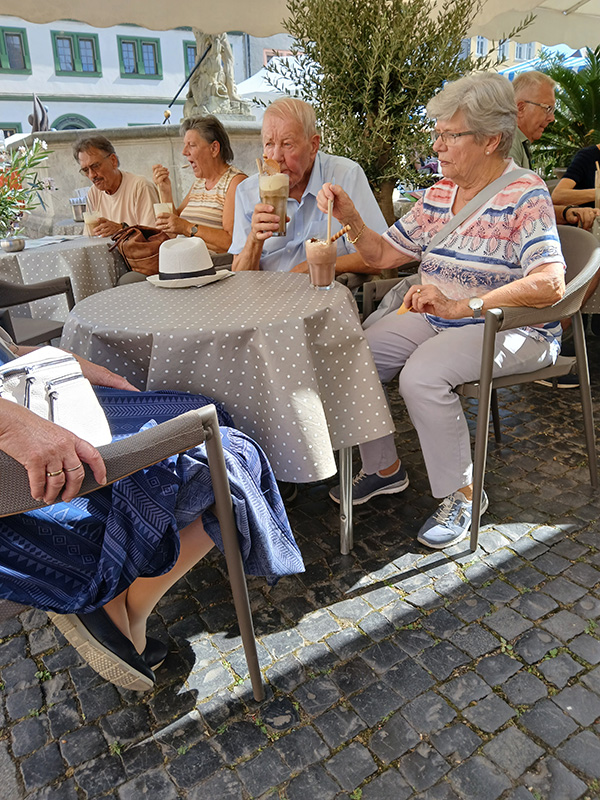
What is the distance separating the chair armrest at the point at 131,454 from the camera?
3.26 ft

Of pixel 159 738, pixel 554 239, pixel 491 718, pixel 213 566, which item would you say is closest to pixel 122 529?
pixel 159 738

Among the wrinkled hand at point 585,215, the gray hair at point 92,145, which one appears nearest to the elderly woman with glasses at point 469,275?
the wrinkled hand at point 585,215

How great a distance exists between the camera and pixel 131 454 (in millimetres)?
1094

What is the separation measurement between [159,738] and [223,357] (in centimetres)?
101

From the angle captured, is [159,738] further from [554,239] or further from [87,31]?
[87,31]

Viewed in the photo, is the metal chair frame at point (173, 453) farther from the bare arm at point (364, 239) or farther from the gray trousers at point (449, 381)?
the bare arm at point (364, 239)

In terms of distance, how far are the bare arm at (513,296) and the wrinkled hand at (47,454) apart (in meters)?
1.31

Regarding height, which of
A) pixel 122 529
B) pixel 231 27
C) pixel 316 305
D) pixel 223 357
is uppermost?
pixel 231 27

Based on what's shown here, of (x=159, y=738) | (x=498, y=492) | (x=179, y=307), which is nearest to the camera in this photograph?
(x=159, y=738)

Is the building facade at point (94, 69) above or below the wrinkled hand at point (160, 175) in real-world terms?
above

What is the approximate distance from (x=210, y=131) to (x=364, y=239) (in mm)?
1887

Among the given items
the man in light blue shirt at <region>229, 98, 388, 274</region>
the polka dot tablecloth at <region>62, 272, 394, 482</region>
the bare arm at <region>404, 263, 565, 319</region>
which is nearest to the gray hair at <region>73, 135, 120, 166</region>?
the man in light blue shirt at <region>229, 98, 388, 274</region>

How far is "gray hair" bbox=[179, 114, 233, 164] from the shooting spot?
3793 mm

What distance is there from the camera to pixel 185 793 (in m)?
1.34
